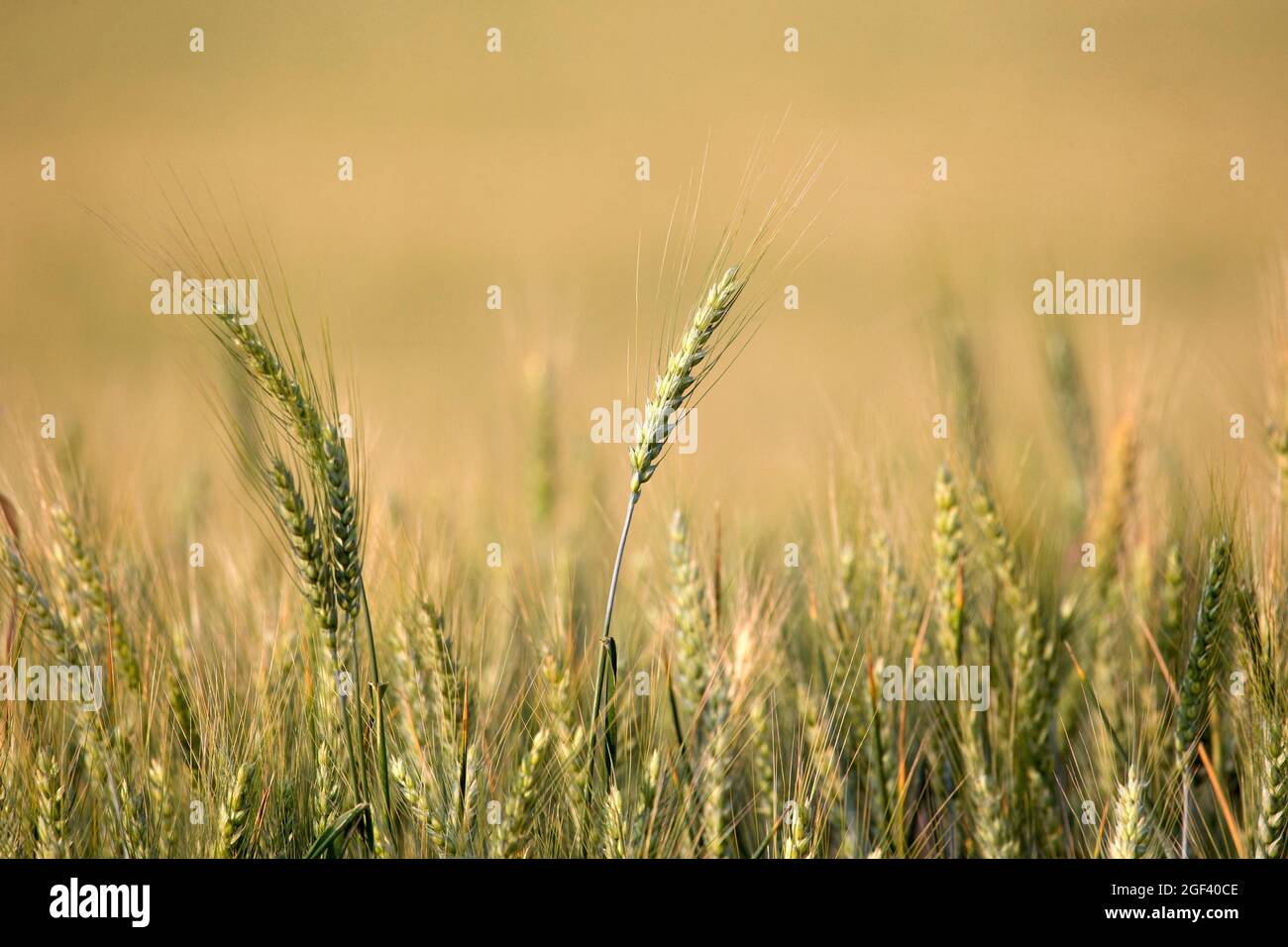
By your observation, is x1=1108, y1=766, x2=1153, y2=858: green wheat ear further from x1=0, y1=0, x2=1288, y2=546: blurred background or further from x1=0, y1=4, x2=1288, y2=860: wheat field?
x1=0, y1=0, x2=1288, y2=546: blurred background

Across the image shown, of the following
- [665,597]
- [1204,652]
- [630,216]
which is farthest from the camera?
[630,216]

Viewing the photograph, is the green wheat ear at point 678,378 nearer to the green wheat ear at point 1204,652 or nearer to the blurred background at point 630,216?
the blurred background at point 630,216

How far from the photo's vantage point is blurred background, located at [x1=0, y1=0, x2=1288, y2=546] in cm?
273

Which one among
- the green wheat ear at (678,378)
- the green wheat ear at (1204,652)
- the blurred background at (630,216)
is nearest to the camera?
the green wheat ear at (678,378)

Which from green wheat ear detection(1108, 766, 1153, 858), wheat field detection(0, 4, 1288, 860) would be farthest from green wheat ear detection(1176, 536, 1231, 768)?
green wheat ear detection(1108, 766, 1153, 858)

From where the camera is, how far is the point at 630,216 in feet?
47.9

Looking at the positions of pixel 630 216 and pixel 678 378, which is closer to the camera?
pixel 678 378

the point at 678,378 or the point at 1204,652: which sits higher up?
the point at 678,378

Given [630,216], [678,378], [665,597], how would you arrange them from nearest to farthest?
[678,378], [665,597], [630,216]

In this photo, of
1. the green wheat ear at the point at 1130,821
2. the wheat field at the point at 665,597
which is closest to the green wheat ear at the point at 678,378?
the wheat field at the point at 665,597

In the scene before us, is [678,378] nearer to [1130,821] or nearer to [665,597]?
[665,597]

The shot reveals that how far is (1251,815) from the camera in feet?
5.25

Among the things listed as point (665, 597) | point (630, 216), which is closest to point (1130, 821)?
point (665, 597)

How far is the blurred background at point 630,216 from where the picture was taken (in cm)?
273
